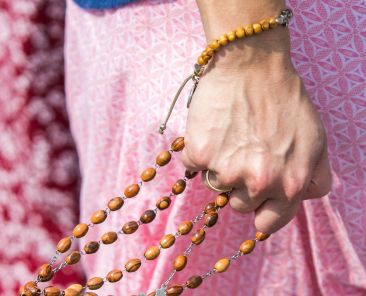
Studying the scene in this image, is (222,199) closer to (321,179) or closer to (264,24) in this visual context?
(321,179)

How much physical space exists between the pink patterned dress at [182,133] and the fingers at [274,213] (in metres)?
0.16

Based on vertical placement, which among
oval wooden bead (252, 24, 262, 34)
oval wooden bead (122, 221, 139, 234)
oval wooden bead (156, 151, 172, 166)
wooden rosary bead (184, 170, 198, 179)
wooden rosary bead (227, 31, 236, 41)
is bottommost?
oval wooden bead (122, 221, 139, 234)

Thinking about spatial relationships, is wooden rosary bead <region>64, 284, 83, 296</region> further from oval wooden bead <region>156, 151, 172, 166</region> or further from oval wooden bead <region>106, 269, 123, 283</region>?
oval wooden bead <region>156, 151, 172, 166</region>

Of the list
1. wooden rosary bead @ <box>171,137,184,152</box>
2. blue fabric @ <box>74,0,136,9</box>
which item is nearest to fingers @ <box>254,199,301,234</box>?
wooden rosary bead @ <box>171,137,184,152</box>

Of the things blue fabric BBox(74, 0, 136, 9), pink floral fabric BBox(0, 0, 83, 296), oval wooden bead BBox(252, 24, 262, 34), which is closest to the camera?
oval wooden bead BBox(252, 24, 262, 34)

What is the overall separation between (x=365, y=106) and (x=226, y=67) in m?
0.23

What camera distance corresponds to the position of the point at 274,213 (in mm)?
973

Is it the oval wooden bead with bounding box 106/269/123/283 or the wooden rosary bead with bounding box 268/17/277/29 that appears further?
the oval wooden bead with bounding box 106/269/123/283

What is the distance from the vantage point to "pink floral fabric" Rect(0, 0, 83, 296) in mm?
1388

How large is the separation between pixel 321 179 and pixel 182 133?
23 centimetres

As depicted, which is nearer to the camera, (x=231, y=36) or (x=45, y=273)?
(x=231, y=36)

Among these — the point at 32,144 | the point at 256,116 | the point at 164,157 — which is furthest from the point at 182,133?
the point at 32,144

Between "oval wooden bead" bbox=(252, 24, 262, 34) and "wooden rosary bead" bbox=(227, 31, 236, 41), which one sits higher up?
"wooden rosary bead" bbox=(227, 31, 236, 41)

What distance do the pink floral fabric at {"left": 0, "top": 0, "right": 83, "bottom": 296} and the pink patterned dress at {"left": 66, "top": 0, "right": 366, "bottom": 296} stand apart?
10 cm
